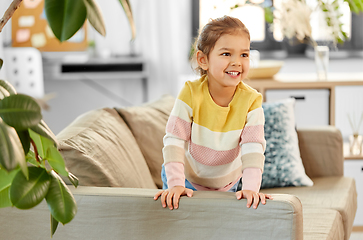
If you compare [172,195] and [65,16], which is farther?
[172,195]

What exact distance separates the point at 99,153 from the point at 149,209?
36cm

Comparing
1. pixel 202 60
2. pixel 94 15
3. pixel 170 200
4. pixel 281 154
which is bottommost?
pixel 281 154

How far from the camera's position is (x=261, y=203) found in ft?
3.45

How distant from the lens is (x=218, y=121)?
1285 mm

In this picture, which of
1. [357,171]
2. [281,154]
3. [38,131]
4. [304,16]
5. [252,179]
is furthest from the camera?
[304,16]

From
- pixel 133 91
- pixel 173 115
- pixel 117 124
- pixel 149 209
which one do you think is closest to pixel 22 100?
pixel 149 209

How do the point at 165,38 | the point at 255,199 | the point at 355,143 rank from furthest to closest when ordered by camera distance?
1. the point at 165,38
2. the point at 355,143
3. the point at 255,199

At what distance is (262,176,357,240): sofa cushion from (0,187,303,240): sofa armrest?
69 cm

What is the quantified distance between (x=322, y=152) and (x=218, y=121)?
0.95 metres

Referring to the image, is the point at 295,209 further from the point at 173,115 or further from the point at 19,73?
the point at 19,73

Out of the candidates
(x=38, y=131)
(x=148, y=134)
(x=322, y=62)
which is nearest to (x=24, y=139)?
(x=38, y=131)

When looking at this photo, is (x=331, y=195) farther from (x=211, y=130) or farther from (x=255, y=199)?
(x=255, y=199)

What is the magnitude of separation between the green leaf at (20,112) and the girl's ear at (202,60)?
26.6 inches

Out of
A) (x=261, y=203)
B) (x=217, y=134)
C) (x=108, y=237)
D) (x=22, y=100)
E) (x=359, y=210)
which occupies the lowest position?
(x=359, y=210)
